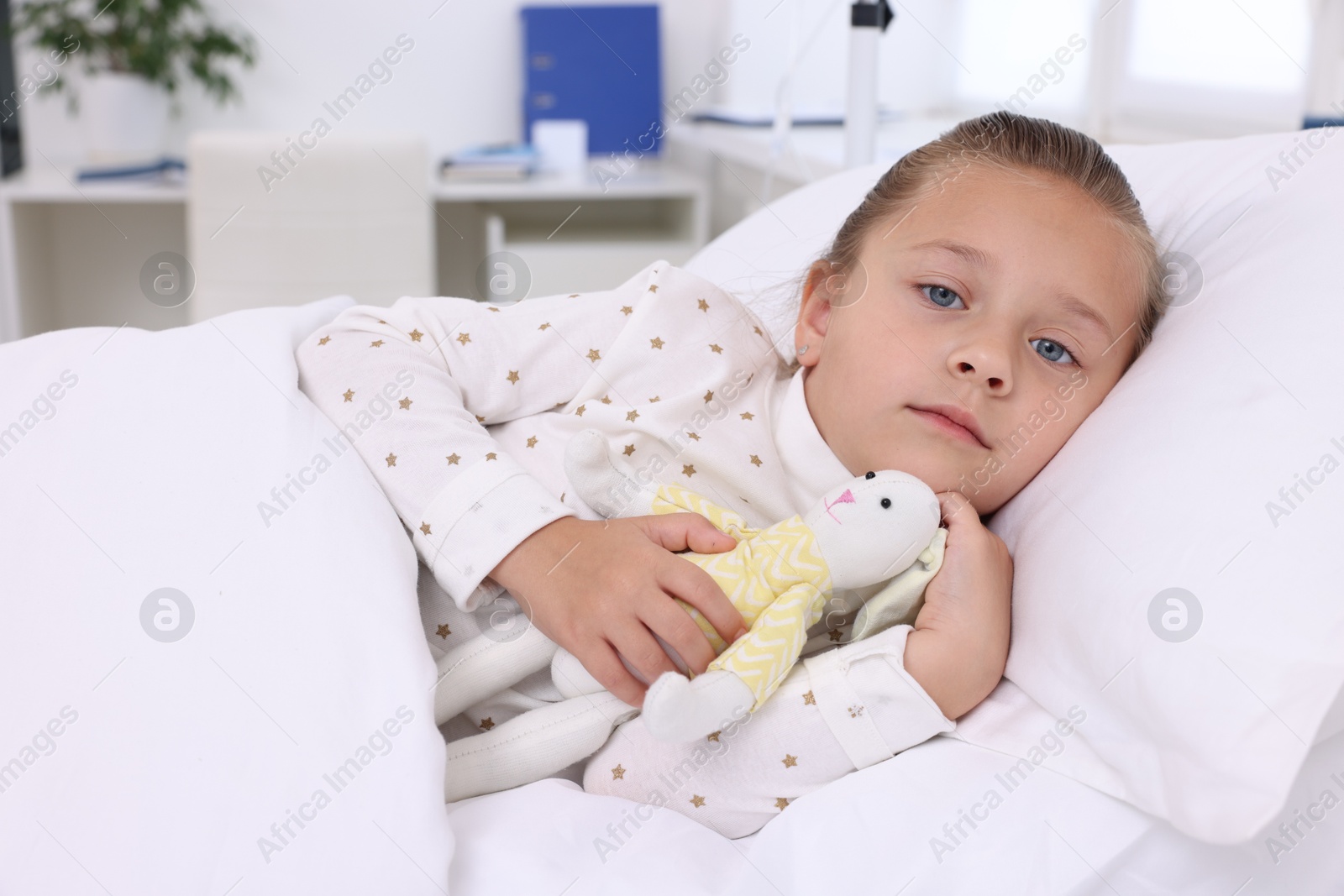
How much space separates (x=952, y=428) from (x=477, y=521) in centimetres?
36

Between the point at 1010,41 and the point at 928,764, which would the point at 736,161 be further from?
the point at 928,764

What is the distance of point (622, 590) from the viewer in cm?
69

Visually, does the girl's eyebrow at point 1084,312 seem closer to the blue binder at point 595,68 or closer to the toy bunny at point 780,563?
the toy bunny at point 780,563

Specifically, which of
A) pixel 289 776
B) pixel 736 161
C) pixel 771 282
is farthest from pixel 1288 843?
pixel 736 161

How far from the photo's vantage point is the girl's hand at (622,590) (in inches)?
27.0

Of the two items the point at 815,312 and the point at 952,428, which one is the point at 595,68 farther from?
the point at 952,428

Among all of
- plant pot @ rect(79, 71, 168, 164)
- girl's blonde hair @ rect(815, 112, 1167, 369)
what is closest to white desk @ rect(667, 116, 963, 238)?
girl's blonde hair @ rect(815, 112, 1167, 369)

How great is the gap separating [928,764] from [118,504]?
58 cm

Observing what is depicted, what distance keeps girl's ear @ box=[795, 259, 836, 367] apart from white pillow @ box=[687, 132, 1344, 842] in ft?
0.73

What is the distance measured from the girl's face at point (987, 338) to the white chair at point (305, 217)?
1.69 m

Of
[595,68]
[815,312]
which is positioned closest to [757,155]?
[595,68]

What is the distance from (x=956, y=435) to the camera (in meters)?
0.79

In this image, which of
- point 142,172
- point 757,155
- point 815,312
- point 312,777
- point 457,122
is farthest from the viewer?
point 457,122

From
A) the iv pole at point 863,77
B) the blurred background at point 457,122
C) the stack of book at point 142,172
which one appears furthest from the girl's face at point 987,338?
the stack of book at point 142,172
